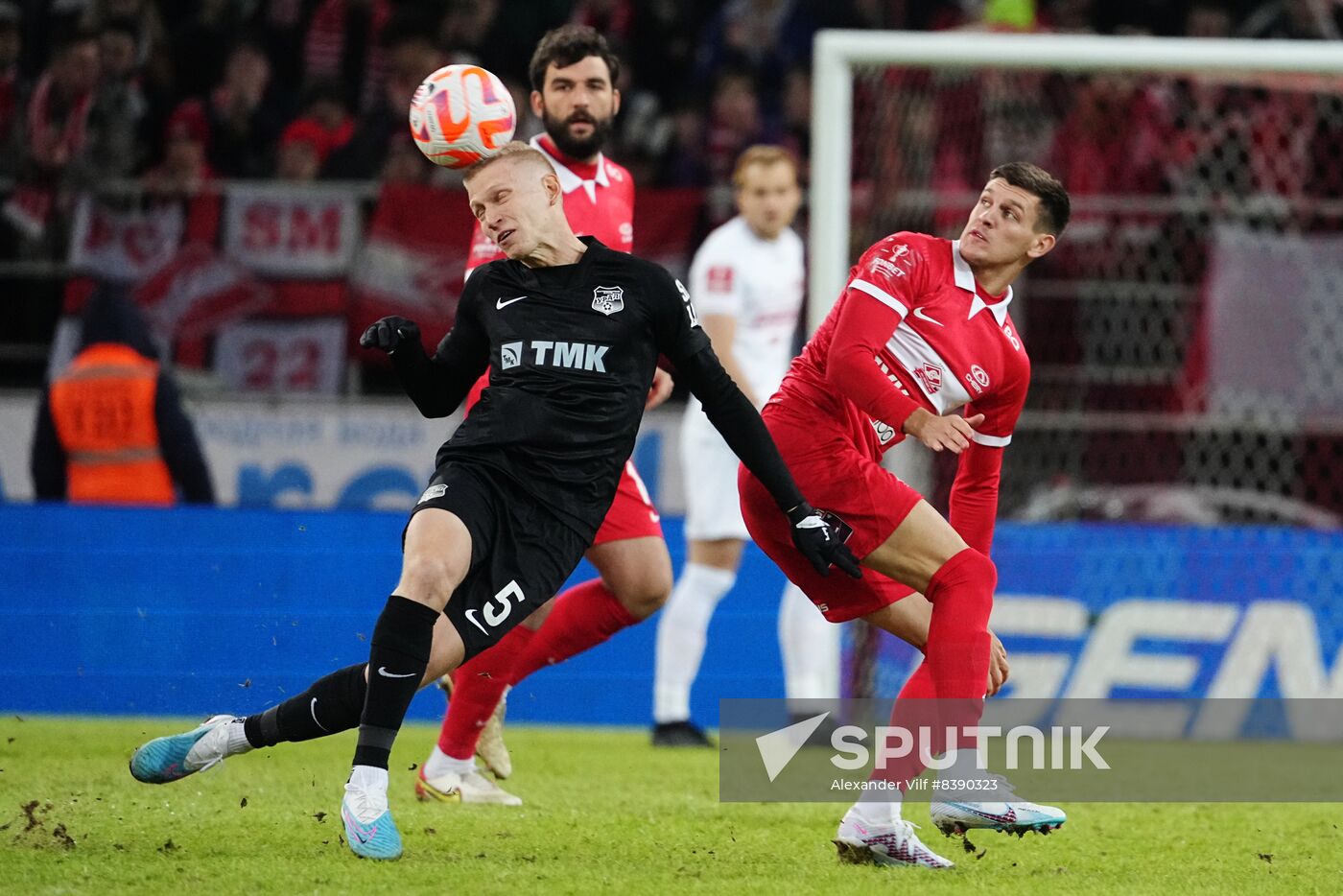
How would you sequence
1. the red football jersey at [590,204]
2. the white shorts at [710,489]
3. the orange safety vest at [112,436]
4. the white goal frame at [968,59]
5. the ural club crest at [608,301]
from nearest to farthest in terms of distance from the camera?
the ural club crest at [608,301]
the red football jersey at [590,204]
the white shorts at [710,489]
the white goal frame at [968,59]
the orange safety vest at [112,436]

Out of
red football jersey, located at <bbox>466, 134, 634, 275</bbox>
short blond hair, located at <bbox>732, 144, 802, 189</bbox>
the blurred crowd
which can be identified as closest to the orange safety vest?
the blurred crowd

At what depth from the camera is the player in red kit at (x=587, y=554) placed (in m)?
6.07

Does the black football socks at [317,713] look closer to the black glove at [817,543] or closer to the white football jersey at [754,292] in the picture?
the black glove at [817,543]

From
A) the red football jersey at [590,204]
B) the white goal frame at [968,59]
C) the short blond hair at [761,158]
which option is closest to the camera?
the red football jersey at [590,204]

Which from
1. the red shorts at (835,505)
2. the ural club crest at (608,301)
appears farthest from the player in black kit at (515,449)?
the red shorts at (835,505)

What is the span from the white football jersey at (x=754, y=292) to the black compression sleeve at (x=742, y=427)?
3223mm

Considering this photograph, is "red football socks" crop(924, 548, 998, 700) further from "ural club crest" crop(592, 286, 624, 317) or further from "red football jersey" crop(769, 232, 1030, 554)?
"ural club crest" crop(592, 286, 624, 317)

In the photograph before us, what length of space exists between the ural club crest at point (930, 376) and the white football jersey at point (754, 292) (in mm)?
2995

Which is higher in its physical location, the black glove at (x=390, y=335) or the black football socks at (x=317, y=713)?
the black glove at (x=390, y=335)

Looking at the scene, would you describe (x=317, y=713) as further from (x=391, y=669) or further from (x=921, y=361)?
(x=921, y=361)

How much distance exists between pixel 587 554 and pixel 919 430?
1.68 m

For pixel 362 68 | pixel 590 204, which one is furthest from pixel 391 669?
pixel 362 68

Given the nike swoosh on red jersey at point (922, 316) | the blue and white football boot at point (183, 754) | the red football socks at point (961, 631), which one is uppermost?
the nike swoosh on red jersey at point (922, 316)

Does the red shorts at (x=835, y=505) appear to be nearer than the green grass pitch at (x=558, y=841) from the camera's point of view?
No
